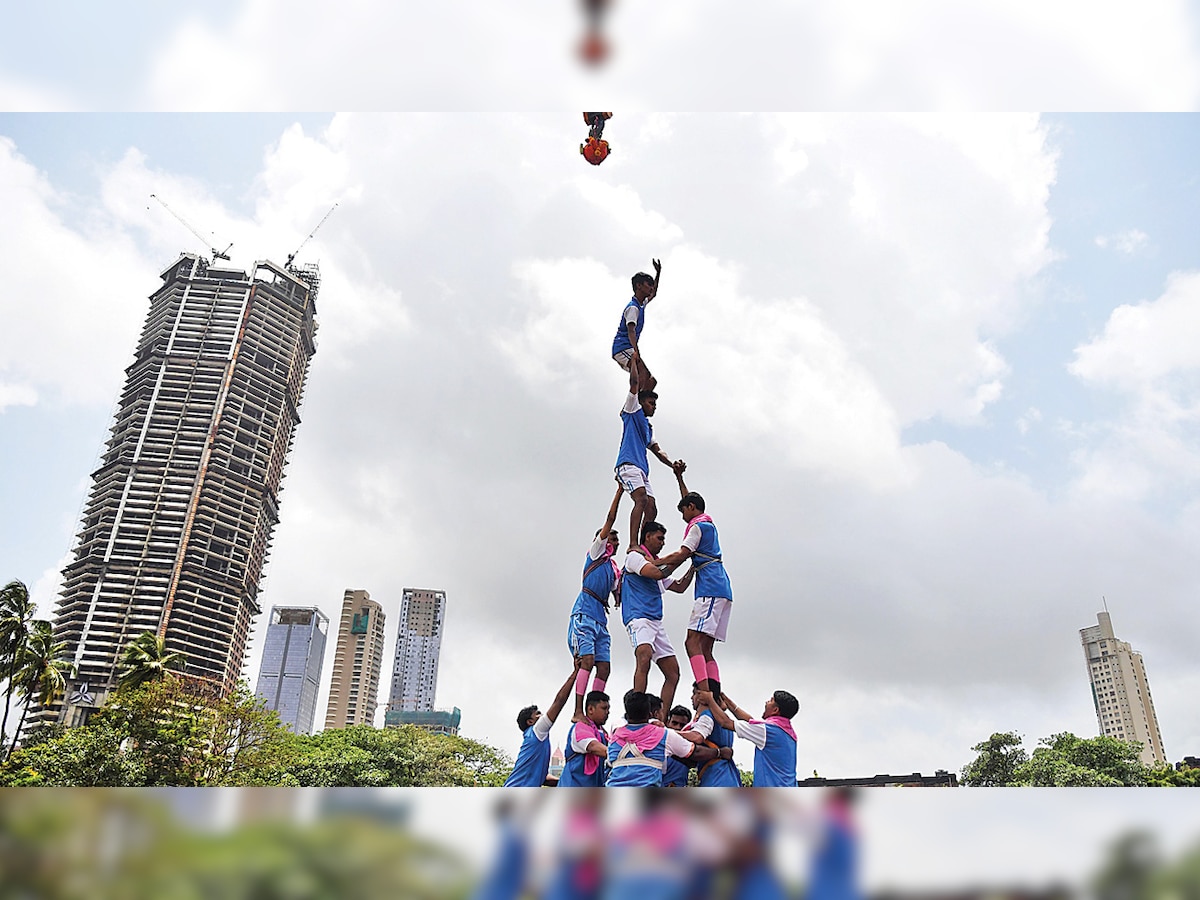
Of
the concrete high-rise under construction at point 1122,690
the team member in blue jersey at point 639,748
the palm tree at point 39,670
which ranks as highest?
the concrete high-rise under construction at point 1122,690

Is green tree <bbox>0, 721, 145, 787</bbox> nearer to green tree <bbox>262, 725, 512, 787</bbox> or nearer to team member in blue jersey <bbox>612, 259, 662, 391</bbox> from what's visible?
green tree <bbox>262, 725, 512, 787</bbox>

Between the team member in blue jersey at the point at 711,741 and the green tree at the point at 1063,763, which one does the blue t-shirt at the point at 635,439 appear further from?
the green tree at the point at 1063,763

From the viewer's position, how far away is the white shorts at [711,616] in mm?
7285

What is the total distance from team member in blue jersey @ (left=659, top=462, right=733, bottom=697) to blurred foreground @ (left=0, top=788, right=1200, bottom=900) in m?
4.67

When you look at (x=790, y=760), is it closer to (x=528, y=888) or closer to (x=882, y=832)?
(x=882, y=832)

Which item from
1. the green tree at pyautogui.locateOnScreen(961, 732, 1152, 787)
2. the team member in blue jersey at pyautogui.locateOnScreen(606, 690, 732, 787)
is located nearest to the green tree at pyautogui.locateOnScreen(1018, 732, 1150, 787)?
the green tree at pyautogui.locateOnScreen(961, 732, 1152, 787)

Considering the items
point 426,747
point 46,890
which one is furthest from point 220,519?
point 46,890

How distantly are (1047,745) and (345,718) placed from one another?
318 feet

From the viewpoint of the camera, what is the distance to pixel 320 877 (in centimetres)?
215

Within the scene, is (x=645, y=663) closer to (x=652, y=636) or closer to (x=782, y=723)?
(x=652, y=636)

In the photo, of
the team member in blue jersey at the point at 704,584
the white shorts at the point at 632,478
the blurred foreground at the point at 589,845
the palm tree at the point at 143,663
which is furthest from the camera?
the palm tree at the point at 143,663

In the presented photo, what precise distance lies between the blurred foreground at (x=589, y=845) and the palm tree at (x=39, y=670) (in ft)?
102

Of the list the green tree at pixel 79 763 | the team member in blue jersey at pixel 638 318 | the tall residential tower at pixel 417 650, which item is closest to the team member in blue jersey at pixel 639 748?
the team member in blue jersey at pixel 638 318

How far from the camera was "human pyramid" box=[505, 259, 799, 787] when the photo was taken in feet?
17.7
